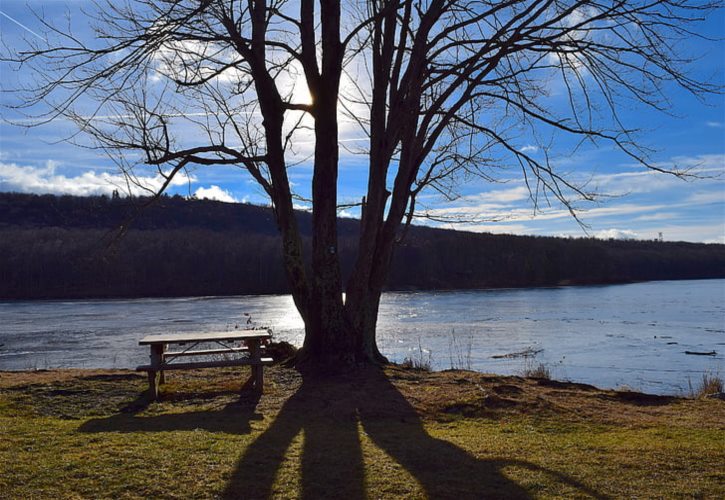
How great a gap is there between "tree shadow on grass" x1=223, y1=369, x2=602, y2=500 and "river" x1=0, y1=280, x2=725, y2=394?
5530 mm

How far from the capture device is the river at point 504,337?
15492mm

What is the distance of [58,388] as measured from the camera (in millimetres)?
7965

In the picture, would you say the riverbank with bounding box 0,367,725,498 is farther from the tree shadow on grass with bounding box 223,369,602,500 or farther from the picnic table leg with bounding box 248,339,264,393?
the picnic table leg with bounding box 248,339,264,393

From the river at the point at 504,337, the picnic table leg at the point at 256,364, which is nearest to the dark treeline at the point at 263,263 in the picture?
the river at the point at 504,337

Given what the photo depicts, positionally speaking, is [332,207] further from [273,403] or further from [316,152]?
[273,403]

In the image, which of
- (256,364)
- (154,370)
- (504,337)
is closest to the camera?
(154,370)

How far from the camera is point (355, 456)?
5156 millimetres

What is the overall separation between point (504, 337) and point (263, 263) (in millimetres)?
56942

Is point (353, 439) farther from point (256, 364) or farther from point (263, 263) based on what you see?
point (263, 263)

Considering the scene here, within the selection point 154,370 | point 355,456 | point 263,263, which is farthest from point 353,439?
point 263,263

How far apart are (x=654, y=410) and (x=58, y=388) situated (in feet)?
21.7

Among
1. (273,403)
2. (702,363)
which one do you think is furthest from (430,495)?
(702,363)

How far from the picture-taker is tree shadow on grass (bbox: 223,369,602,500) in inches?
172

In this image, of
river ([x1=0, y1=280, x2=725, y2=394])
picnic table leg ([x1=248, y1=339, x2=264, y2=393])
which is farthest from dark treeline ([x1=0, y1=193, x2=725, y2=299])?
picnic table leg ([x1=248, y1=339, x2=264, y2=393])
